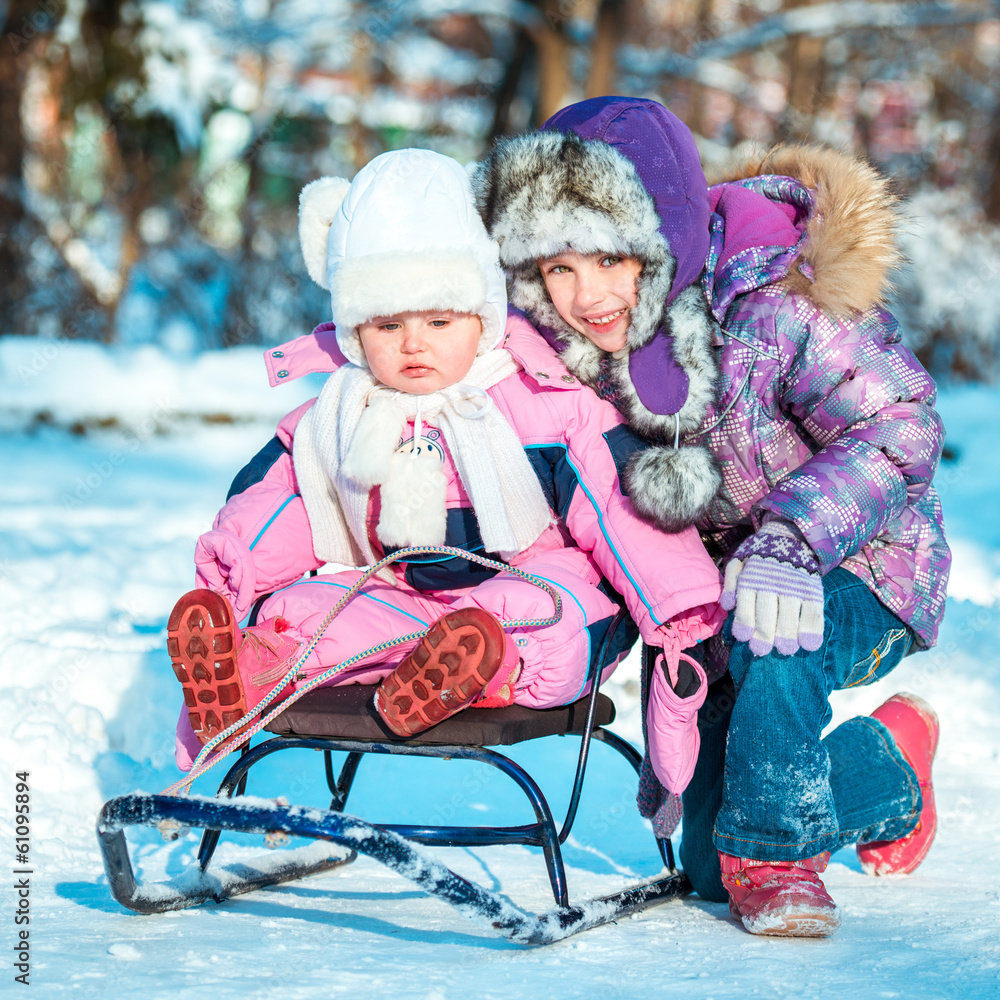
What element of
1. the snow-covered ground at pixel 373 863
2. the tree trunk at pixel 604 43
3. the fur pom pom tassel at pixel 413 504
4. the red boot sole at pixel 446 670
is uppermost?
the tree trunk at pixel 604 43

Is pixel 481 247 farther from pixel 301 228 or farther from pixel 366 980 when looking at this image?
pixel 366 980

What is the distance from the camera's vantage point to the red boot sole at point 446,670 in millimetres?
2037

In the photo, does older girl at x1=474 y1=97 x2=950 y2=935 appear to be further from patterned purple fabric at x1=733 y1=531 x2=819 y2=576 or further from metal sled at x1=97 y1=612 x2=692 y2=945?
metal sled at x1=97 y1=612 x2=692 y2=945

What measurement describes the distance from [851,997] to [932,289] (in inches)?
341

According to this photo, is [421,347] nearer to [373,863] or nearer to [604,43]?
[373,863]

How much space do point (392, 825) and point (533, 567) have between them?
569mm

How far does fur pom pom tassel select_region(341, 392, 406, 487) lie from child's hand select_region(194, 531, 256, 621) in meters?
0.27

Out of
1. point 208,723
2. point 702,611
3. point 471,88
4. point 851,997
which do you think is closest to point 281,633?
point 208,723

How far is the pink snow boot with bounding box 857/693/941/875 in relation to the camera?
110 inches

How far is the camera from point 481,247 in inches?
97.1

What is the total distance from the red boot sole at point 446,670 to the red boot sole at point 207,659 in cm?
31

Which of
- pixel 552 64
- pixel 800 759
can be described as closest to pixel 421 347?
pixel 800 759

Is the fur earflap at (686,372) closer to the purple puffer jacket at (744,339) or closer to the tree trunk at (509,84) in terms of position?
the purple puffer jacket at (744,339)

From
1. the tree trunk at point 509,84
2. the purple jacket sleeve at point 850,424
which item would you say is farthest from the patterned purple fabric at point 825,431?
the tree trunk at point 509,84
